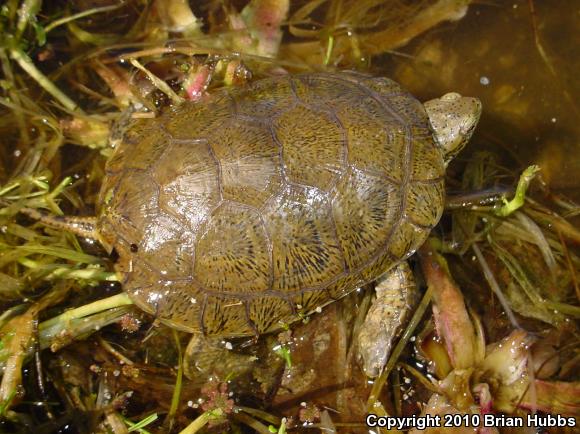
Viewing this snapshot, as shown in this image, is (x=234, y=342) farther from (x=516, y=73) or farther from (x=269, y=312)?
(x=516, y=73)

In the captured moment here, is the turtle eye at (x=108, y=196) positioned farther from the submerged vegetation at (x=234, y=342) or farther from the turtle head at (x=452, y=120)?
the turtle head at (x=452, y=120)

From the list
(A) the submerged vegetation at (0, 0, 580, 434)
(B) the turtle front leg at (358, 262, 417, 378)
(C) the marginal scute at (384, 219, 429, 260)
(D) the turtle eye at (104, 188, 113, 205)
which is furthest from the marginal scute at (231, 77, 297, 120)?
(B) the turtle front leg at (358, 262, 417, 378)

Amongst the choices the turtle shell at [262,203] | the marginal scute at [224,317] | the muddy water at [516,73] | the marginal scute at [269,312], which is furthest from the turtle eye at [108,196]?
the muddy water at [516,73]

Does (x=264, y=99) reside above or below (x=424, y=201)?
above

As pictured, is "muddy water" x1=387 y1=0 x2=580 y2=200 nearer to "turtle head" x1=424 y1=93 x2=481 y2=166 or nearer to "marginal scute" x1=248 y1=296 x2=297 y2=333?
"turtle head" x1=424 y1=93 x2=481 y2=166

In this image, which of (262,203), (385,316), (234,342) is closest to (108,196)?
(262,203)
